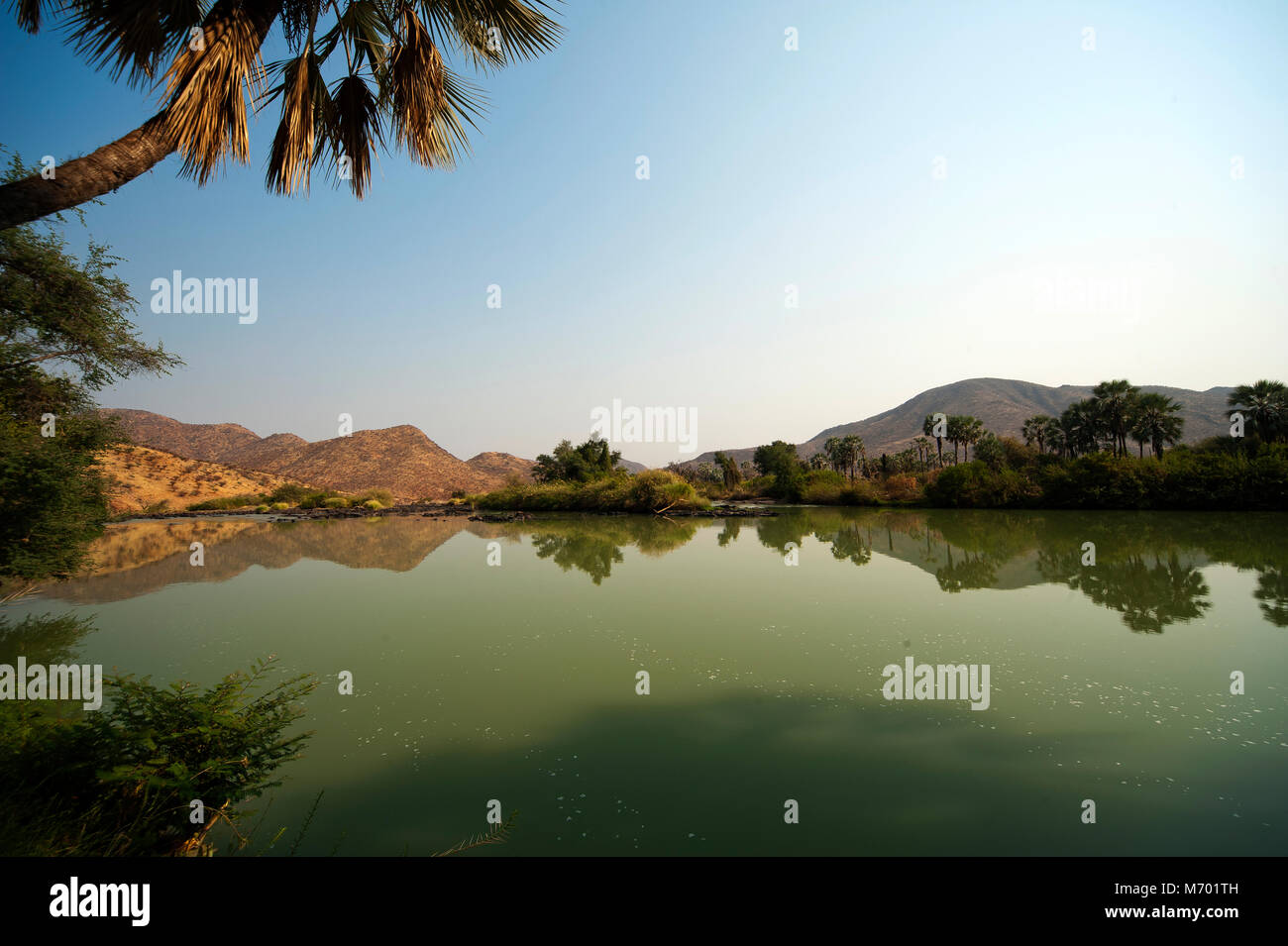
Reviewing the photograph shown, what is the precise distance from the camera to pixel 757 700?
5312mm

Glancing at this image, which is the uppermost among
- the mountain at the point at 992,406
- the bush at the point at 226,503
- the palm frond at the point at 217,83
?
the mountain at the point at 992,406

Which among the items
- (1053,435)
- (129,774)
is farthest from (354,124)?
(1053,435)

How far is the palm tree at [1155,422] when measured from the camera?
4519cm

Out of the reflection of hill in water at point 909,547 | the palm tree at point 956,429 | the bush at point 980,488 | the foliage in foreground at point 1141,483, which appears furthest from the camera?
the palm tree at point 956,429

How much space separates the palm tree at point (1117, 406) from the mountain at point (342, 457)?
A: 7208 centimetres

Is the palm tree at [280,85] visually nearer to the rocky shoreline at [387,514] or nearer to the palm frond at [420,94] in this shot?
the palm frond at [420,94]

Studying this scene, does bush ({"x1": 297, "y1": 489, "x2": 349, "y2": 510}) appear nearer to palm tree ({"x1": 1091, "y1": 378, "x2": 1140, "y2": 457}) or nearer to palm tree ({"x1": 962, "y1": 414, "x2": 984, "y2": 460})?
palm tree ({"x1": 962, "y1": 414, "x2": 984, "y2": 460})

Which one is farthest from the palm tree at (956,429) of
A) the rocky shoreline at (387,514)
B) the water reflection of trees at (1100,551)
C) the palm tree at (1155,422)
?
the rocky shoreline at (387,514)

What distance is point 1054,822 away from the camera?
131 inches

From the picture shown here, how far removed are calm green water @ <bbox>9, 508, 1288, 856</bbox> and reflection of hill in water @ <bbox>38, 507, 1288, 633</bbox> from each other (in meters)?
0.24

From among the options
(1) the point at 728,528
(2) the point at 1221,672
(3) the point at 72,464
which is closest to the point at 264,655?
(3) the point at 72,464

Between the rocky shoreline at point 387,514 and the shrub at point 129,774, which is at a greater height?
the shrub at point 129,774
